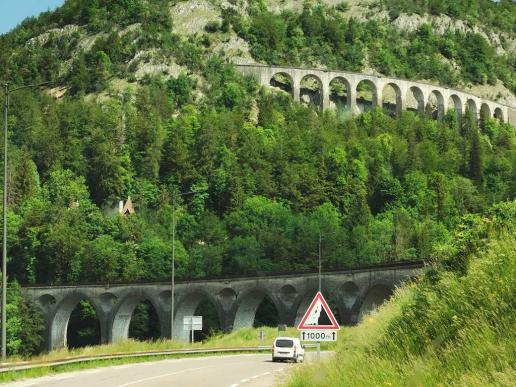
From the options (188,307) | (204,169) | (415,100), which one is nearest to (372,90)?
(415,100)

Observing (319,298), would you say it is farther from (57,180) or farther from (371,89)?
(371,89)

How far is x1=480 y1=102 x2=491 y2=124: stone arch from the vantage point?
18182cm

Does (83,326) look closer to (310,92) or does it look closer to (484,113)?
(310,92)

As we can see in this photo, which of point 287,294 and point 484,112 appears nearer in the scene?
point 287,294

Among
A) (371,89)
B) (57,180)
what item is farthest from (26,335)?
(371,89)

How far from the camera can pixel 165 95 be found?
168250 mm

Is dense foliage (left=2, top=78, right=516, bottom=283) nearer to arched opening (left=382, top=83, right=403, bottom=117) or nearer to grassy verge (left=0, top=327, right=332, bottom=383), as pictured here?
arched opening (left=382, top=83, right=403, bottom=117)

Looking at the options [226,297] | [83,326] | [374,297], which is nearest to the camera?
[374,297]

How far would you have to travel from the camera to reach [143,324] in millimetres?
111062

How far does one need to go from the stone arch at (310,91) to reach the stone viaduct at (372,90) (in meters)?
0.55

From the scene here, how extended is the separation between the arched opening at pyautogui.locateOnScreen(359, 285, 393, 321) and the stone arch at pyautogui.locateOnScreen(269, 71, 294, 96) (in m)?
103

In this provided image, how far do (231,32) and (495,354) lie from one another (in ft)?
620

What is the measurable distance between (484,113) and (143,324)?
318ft

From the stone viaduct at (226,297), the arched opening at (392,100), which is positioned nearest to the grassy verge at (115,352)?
the stone viaduct at (226,297)
